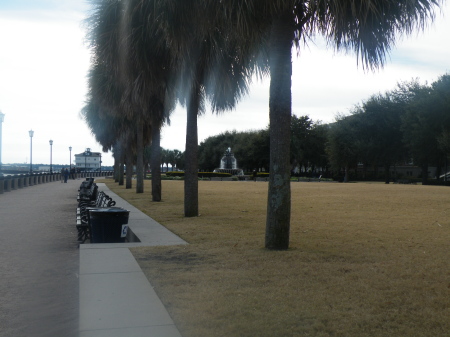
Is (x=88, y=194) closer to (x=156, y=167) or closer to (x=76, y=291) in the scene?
(x=156, y=167)

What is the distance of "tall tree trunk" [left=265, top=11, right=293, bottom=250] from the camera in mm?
9484

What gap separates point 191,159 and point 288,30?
7.73 meters

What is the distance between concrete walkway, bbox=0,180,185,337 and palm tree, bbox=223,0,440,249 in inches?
103

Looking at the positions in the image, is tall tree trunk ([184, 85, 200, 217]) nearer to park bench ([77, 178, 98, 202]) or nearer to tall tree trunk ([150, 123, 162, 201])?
park bench ([77, 178, 98, 202])

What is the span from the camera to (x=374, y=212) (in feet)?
57.1

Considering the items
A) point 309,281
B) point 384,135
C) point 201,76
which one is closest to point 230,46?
point 201,76

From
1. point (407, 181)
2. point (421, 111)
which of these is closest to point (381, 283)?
point (421, 111)

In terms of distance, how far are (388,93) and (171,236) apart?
173 feet

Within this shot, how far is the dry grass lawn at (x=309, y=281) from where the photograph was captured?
201 inches

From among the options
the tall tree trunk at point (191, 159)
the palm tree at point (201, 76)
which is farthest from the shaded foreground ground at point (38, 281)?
the palm tree at point (201, 76)

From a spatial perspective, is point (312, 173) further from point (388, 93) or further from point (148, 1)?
point (148, 1)

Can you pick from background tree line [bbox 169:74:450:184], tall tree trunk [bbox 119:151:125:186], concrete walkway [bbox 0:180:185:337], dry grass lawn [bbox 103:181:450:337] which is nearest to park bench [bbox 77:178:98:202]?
dry grass lawn [bbox 103:181:450:337]

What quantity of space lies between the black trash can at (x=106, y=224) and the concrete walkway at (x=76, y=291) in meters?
0.55

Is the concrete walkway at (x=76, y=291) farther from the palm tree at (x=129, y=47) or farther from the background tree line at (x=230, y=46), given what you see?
the palm tree at (x=129, y=47)
